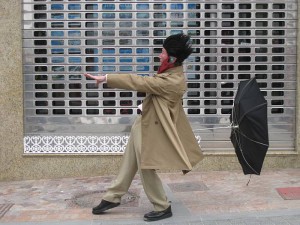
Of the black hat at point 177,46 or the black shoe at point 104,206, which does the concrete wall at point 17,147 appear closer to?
the black shoe at point 104,206

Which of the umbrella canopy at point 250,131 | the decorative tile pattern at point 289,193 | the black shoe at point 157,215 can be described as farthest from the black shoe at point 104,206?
the decorative tile pattern at point 289,193

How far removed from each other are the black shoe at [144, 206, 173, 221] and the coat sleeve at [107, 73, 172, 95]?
3.94ft

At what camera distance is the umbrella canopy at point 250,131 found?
17.4 feet

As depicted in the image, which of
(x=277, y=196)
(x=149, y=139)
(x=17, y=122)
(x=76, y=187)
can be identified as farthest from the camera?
(x=17, y=122)

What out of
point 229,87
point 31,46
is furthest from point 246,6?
point 31,46

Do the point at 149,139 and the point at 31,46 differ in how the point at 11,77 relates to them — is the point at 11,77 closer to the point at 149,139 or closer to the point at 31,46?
the point at 31,46

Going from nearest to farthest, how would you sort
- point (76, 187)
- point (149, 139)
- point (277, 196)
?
point (149, 139)
point (277, 196)
point (76, 187)

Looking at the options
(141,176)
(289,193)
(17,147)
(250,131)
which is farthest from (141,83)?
(17,147)

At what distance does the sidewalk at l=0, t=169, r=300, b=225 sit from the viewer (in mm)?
5152

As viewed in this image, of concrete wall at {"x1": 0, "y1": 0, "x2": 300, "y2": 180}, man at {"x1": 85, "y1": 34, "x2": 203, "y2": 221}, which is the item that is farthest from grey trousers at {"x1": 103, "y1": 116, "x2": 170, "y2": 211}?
concrete wall at {"x1": 0, "y1": 0, "x2": 300, "y2": 180}

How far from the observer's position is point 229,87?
24.3ft

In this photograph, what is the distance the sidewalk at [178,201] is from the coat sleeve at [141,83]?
1.32 metres

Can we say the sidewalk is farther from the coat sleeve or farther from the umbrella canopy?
the coat sleeve

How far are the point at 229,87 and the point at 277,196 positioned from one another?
2015 millimetres
